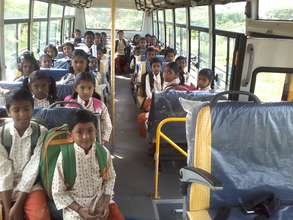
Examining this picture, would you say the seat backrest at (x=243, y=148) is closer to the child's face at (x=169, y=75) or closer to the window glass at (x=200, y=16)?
the child's face at (x=169, y=75)

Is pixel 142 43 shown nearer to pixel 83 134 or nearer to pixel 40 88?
pixel 40 88

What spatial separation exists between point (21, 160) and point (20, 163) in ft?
0.07

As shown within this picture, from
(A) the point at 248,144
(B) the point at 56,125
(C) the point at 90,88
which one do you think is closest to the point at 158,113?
(C) the point at 90,88

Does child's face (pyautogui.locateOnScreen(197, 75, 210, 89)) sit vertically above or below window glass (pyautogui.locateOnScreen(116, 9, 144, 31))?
below

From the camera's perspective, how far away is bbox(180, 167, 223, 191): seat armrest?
225cm

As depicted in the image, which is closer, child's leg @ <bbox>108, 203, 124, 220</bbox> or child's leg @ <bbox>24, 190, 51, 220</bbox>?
child's leg @ <bbox>24, 190, 51, 220</bbox>

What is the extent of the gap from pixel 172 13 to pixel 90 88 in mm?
7541

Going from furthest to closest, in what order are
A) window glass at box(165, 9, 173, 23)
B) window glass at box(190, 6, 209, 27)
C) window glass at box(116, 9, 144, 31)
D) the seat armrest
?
window glass at box(116, 9, 144, 31) < window glass at box(165, 9, 173, 23) < window glass at box(190, 6, 209, 27) < the seat armrest

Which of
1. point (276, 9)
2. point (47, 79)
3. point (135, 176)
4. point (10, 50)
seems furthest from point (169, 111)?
point (10, 50)

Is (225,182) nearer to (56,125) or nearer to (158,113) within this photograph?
(56,125)

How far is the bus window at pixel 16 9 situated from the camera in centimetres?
586

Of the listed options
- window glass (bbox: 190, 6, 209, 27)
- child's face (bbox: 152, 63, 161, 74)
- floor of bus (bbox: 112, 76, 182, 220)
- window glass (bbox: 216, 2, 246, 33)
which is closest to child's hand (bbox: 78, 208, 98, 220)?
floor of bus (bbox: 112, 76, 182, 220)

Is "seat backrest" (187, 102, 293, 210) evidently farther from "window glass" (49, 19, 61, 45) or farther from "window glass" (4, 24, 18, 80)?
"window glass" (49, 19, 61, 45)

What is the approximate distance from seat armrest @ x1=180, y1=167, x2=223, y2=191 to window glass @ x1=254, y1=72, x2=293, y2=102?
6.38 ft
